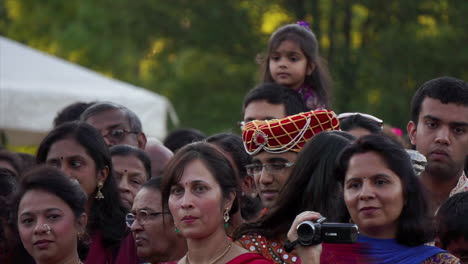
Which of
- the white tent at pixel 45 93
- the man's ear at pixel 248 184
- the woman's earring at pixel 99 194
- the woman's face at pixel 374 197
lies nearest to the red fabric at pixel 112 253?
the woman's earring at pixel 99 194

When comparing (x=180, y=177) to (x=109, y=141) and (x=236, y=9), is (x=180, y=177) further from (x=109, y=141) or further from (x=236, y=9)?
(x=236, y=9)

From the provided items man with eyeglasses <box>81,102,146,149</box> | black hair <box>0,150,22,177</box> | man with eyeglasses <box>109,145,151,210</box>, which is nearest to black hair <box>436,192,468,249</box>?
man with eyeglasses <box>109,145,151,210</box>

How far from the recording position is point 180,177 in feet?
14.8

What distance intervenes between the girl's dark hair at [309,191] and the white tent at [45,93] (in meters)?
4.83

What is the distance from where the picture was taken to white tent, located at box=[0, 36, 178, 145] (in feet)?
29.9

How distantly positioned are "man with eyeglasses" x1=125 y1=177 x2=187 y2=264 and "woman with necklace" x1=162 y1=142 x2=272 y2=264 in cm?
65

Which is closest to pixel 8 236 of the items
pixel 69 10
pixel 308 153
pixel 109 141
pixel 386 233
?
pixel 109 141

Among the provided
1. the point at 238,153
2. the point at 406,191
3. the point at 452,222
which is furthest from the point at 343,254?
the point at 238,153

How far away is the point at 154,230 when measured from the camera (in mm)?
5230

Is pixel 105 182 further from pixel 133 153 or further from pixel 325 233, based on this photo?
pixel 325 233

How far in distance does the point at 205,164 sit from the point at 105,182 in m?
1.14

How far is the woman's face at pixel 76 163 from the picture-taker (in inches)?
215

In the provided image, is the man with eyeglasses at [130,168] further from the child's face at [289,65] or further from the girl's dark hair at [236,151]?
the child's face at [289,65]

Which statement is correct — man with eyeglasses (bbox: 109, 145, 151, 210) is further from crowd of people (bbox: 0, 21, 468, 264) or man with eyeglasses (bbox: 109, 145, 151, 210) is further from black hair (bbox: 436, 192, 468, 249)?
black hair (bbox: 436, 192, 468, 249)
